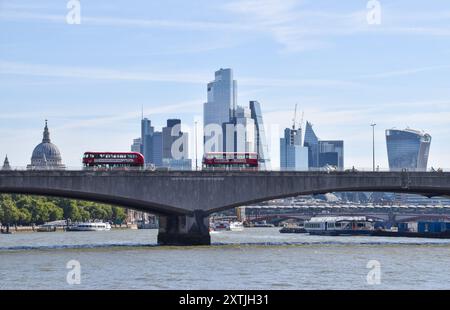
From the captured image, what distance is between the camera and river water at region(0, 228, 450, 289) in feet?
219

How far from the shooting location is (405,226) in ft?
605

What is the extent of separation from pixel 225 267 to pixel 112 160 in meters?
47.8

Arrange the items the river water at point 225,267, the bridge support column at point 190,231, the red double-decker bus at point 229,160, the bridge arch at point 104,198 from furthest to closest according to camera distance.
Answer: the red double-decker bus at point 229,160, the bridge support column at point 190,231, the bridge arch at point 104,198, the river water at point 225,267

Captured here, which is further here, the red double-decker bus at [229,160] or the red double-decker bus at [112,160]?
the red double-decker bus at [229,160]

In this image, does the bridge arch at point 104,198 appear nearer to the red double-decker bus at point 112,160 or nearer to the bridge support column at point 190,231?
the bridge support column at point 190,231

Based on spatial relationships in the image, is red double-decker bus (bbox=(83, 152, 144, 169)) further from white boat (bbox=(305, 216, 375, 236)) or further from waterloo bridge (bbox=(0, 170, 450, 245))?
white boat (bbox=(305, 216, 375, 236))

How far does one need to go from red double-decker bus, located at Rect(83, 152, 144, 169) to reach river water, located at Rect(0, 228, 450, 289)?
13795mm

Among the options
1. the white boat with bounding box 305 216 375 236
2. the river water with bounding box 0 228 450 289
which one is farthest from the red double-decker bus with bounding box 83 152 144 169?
the white boat with bounding box 305 216 375 236

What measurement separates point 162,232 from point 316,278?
193 feet

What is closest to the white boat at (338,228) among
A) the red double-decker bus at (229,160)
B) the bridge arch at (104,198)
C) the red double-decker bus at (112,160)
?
the red double-decker bus at (229,160)

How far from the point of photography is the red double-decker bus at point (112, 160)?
12494 cm

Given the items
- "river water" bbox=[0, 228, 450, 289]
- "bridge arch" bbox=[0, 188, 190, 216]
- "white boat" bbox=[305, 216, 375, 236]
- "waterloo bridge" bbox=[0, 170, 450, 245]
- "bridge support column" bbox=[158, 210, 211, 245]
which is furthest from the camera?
"white boat" bbox=[305, 216, 375, 236]
